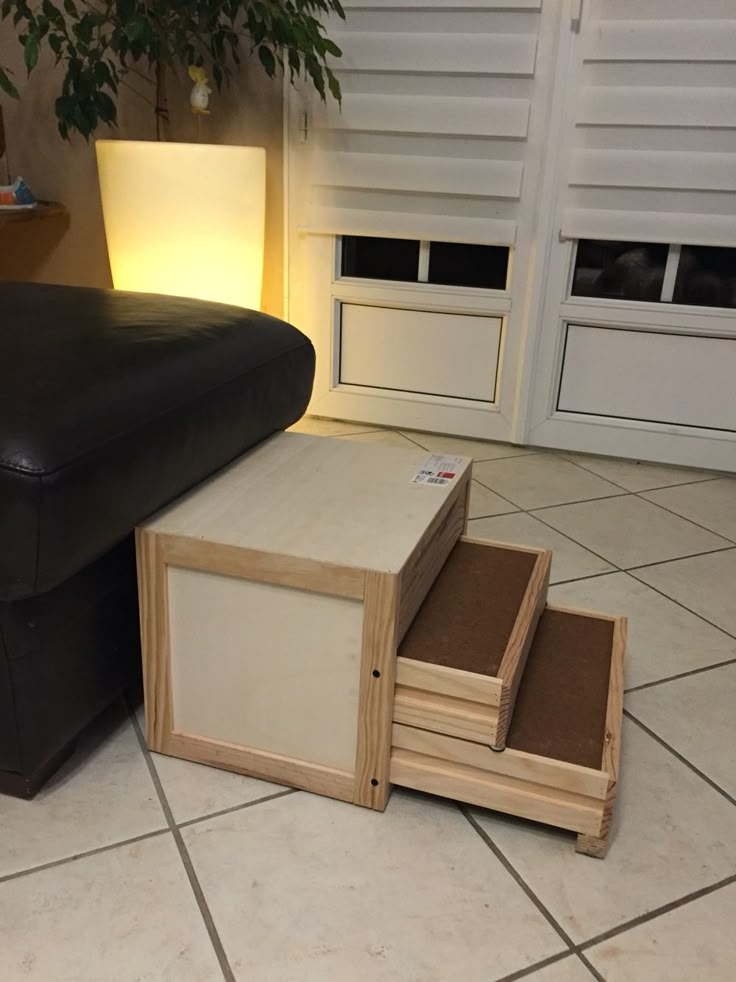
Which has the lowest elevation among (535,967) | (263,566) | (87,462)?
(535,967)

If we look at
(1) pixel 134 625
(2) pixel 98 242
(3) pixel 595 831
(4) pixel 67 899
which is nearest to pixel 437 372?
(2) pixel 98 242

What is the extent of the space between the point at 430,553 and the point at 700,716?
0.51 meters

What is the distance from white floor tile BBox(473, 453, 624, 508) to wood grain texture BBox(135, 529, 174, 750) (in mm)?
1141

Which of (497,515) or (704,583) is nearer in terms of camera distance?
(704,583)

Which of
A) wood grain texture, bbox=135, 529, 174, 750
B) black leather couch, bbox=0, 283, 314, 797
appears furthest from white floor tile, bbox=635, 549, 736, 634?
wood grain texture, bbox=135, 529, 174, 750

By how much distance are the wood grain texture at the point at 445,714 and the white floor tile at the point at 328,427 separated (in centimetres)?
151

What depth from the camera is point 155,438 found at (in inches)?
38.1

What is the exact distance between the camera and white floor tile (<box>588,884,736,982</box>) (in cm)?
82

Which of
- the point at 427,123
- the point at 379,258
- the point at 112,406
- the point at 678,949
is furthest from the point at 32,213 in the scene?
the point at 678,949

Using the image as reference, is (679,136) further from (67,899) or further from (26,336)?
(67,899)

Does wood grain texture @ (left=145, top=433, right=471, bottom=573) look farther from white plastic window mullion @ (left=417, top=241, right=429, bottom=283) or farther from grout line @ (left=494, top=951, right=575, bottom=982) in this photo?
white plastic window mullion @ (left=417, top=241, right=429, bottom=283)

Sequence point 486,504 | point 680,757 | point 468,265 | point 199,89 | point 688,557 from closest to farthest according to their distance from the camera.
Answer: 1. point 680,757
2. point 688,557
3. point 486,504
4. point 199,89
5. point 468,265

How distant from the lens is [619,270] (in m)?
2.25

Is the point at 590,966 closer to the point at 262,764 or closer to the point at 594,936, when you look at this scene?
the point at 594,936
